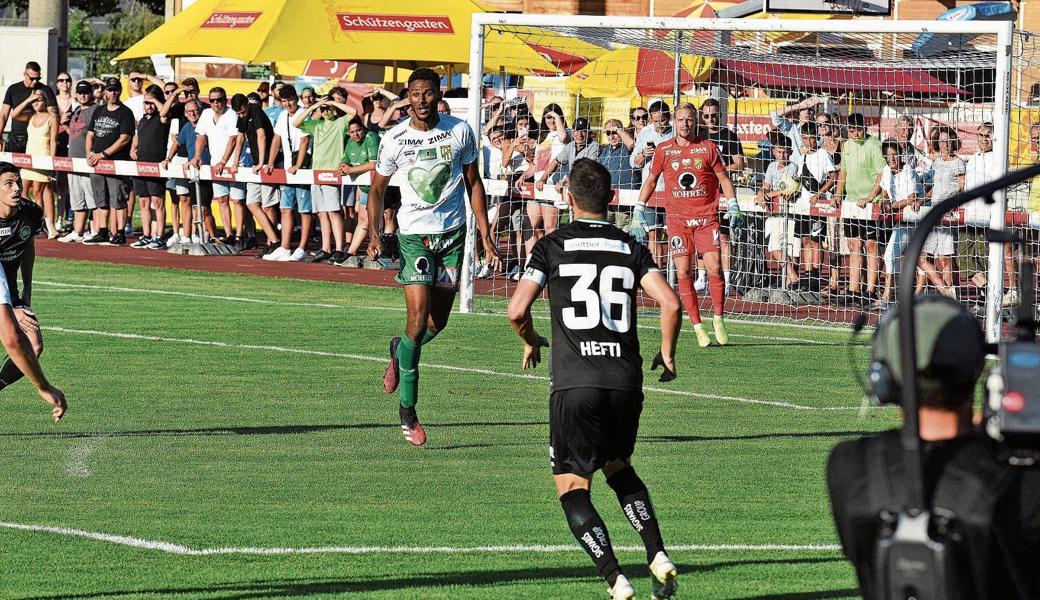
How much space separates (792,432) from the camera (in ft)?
37.7

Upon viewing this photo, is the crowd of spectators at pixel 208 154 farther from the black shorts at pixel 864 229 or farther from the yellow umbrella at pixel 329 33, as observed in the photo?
the black shorts at pixel 864 229

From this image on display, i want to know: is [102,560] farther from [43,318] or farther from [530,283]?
[43,318]

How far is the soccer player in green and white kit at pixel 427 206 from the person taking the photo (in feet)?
35.9

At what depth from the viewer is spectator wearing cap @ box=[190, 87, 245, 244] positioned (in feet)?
77.7

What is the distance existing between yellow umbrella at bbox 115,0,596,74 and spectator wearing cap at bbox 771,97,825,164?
509cm

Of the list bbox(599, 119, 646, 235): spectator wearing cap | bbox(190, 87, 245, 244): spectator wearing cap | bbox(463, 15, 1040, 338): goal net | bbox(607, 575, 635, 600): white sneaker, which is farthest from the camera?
bbox(190, 87, 245, 244): spectator wearing cap

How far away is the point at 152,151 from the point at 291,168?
279 centimetres

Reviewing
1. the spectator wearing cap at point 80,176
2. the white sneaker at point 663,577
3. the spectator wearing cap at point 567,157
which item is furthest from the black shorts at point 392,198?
the white sneaker at point 663,577

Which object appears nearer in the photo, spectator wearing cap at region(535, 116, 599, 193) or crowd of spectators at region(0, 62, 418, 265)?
spectator wearing cap at region(535, 116, 599, 193)

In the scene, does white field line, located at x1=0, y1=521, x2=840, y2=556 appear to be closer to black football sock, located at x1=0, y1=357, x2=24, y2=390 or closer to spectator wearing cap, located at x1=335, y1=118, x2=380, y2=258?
black football sock, located at x1=0, y1=357, x2=24, y2=390

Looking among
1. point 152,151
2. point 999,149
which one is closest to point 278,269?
point 152,151

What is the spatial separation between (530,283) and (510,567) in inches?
52.2

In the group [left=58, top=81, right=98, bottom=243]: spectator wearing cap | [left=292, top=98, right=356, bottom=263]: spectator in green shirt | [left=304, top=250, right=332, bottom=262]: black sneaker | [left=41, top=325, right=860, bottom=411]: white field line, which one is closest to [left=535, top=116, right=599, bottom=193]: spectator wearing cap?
[left=292, top=98, right=356, bottom=263]: spectator in green shirt

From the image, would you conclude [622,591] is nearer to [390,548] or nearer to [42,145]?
[390,548]
